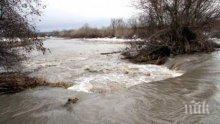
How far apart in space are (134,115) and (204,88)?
10.9ft

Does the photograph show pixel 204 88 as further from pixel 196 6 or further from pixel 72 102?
pixel 196 6

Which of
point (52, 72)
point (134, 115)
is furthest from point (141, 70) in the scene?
point (134, 115)

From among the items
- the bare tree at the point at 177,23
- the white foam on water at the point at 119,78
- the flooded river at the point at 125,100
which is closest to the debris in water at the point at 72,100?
the flooded river at the point at 125,100

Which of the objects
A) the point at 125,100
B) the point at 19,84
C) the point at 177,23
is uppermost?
the point at 177,23

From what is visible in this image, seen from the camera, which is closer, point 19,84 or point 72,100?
point 72,100

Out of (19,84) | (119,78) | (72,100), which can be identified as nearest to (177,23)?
(119,78)
